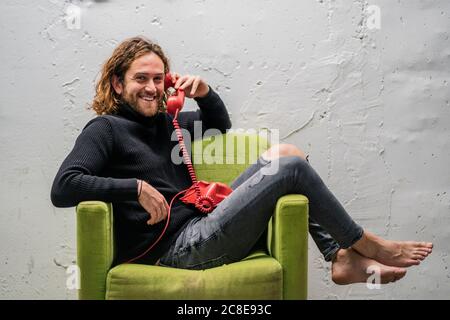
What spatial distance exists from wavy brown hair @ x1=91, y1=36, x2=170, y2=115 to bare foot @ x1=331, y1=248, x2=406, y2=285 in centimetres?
98

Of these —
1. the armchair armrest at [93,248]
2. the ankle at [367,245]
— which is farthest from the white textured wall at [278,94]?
the armchair armrest at [93,248]

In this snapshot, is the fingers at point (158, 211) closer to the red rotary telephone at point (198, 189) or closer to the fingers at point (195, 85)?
the red rotary telephone at point (198, 189)

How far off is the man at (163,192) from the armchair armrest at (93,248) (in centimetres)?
6

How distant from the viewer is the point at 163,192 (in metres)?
1.91

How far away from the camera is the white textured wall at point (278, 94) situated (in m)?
2.40

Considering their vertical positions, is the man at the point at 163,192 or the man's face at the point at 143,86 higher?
the man's face at the point at 143,86

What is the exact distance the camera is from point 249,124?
2.45 metres

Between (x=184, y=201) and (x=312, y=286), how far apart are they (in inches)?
35.7

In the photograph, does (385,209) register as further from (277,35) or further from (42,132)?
(42,132)

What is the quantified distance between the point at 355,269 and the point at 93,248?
88 cm

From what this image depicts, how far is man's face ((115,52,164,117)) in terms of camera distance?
78.7 inches

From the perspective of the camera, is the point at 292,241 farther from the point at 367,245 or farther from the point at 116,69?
the point at 116,69
